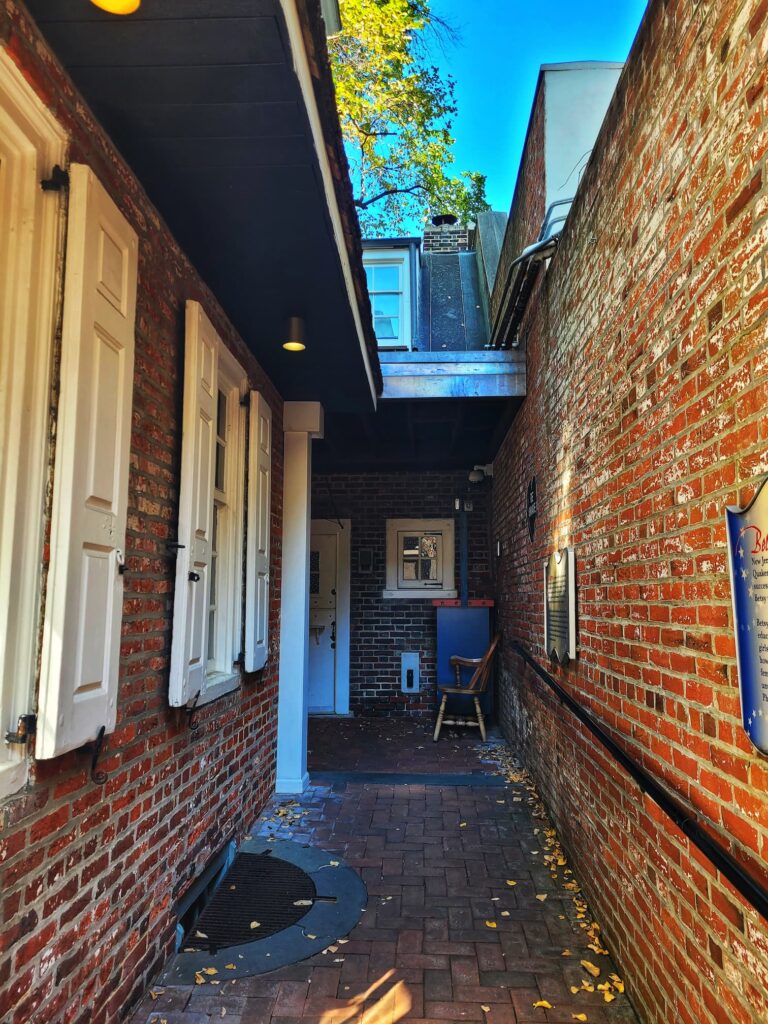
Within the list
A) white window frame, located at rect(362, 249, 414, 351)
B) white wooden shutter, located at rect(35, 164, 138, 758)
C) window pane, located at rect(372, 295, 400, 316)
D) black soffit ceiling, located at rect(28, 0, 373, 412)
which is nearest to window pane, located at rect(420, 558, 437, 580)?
white window frame, located at rect(362, 249, 414, 351)

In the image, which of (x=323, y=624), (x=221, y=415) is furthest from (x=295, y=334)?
(x=323, y=624)

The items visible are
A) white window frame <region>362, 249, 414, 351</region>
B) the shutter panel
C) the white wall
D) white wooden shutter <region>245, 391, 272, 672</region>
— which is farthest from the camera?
white window frame <region>362, 249, 414, 351</region>

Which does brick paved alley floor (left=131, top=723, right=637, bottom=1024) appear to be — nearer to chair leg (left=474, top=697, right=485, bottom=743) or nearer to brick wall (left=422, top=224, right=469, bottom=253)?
chair leg (left=474, top=697, right=485, bottom=743)

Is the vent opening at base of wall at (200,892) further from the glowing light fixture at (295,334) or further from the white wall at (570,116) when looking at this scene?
the white wall at (570,116)

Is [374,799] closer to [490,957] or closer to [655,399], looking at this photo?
[490,957]

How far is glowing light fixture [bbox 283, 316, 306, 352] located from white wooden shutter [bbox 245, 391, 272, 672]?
0.48 meters

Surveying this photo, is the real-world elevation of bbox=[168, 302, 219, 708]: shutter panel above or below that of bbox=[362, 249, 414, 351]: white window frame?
below

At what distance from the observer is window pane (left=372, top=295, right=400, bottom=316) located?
698 cm

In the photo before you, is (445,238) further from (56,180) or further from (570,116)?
(56,180)

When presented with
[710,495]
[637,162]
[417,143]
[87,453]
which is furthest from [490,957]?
[417,143]

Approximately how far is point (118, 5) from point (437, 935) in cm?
344

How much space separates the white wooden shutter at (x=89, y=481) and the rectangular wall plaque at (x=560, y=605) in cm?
224

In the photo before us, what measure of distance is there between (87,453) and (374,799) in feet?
11.6

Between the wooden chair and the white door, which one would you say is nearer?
the wooden chair
